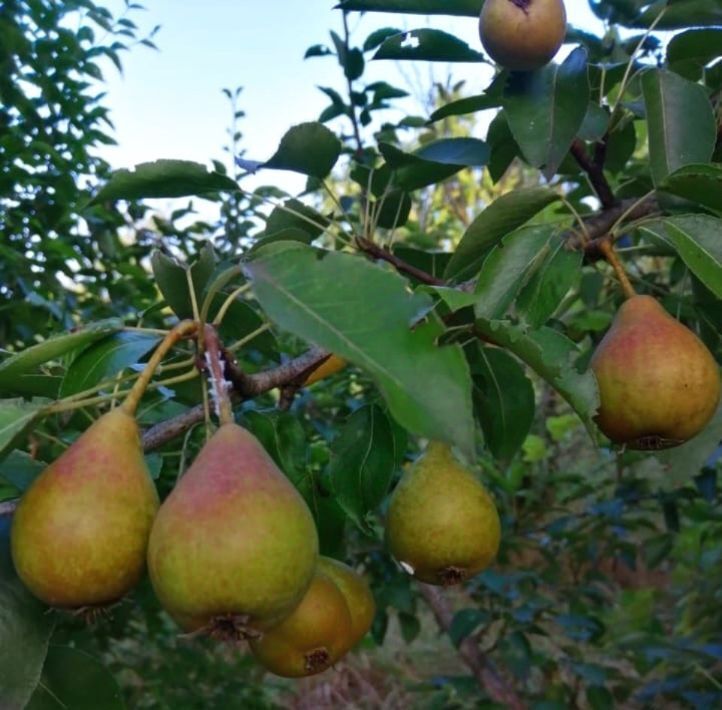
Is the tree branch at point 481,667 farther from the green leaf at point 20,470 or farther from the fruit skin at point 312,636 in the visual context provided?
the green leaf at point 20,470

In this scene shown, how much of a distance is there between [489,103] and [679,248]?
54 centimetres

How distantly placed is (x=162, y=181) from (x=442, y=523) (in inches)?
28.1

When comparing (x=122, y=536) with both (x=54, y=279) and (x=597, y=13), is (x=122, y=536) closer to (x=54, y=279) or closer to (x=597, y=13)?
(x=597, y=13)

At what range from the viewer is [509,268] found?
114 centimetres

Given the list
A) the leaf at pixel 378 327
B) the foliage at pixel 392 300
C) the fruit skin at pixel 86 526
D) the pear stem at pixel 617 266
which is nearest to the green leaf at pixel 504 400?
the foliage at pixel 392 300

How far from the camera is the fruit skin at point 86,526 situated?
29.7 inches

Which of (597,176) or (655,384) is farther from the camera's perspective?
(597,176)

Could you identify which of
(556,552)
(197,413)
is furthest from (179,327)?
(556,552)

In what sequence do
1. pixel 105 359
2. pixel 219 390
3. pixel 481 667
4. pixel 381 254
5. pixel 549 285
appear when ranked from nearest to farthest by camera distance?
pixel 219 390 → pixel 105 359 → pixel 549 285 → pixel 381 254 → pixel 481 667

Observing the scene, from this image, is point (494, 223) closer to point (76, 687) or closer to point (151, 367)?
point (151, 367)

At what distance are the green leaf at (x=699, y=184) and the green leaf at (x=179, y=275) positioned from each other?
61 cm

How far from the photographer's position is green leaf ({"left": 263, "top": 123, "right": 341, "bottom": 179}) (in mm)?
1458

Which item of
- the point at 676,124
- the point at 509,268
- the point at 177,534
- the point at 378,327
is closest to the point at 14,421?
the point at 177,534

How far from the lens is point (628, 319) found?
3.54ft
